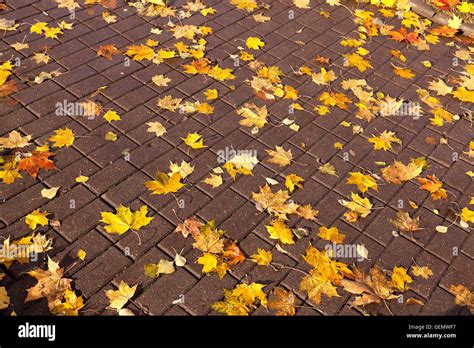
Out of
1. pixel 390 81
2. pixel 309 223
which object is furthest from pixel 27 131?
pixel 390 81

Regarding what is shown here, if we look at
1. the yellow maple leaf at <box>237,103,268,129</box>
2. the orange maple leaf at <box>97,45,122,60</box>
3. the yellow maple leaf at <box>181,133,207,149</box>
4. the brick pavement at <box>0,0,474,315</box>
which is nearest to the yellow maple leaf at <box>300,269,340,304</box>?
the brick pavement at <box>0,0,474,315</box>

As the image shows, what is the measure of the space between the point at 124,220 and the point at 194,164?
2.92 ft

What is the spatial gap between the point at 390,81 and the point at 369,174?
1745mm

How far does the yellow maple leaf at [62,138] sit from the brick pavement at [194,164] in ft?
0.26

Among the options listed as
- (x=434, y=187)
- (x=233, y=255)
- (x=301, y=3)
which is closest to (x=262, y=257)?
(x=233, y=255)

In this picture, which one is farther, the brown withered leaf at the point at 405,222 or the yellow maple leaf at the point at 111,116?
the yellow maple leaf at the point at 111,116

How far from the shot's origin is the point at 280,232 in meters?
3.70

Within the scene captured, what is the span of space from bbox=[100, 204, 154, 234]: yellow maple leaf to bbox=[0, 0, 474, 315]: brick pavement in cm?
6

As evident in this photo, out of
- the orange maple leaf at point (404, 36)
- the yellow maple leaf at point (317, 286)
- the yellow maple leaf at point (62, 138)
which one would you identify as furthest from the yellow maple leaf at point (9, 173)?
the orange maple leaf at point (404, 36)

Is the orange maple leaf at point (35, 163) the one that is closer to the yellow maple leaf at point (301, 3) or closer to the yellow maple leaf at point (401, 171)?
the yellow maple leaf at point (401, 171)

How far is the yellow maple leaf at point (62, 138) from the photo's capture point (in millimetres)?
4156

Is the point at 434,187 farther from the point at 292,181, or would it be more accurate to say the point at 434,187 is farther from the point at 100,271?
the point at 100,271

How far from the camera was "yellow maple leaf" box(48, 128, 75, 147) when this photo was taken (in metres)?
4.16

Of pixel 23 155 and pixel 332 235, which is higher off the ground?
pixel 23 155
